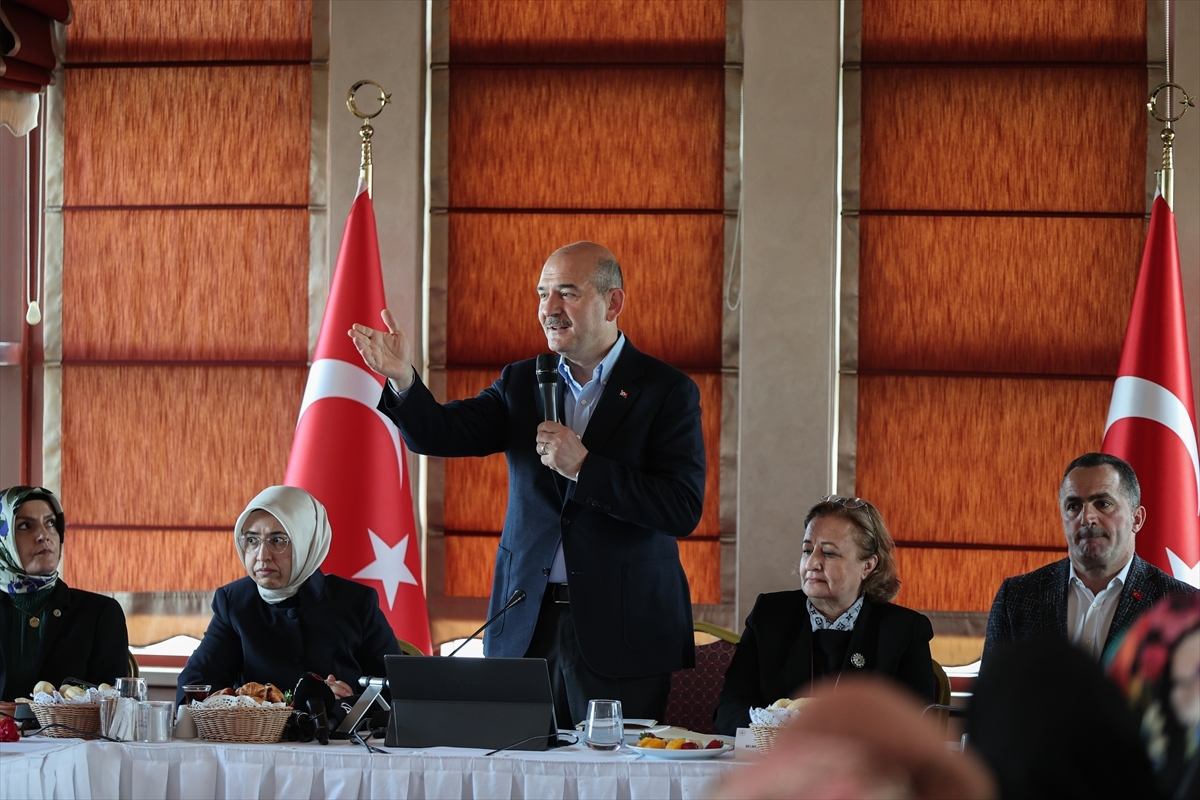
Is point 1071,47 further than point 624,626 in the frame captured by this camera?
Yes

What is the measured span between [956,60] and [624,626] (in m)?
2.68

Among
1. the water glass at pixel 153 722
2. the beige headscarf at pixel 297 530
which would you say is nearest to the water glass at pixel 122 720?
the water glass at pixel 153 722

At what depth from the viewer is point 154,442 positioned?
4906 millimetres

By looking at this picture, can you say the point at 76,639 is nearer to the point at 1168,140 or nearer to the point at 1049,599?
the point at 1049,599

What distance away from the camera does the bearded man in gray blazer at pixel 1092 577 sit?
10.6ft

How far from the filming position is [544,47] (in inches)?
189

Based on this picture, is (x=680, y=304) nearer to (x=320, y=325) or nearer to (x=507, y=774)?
(x=320, y=325)

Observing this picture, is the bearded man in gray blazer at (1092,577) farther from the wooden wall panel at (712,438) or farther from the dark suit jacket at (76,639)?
the dark suit jacket at (76,639)

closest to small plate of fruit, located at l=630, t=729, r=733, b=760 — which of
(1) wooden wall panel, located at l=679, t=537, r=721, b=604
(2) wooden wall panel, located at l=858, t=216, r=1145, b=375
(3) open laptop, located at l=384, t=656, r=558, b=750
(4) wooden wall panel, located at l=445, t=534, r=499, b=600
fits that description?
(3) open laptop, located at l=384, t=656, r=558, b=750

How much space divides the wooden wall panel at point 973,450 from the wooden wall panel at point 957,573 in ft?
0.17

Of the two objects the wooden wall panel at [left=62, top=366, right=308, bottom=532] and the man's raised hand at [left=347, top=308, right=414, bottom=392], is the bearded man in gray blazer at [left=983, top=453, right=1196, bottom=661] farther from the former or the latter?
the wooden wall panel at [left=62, top=366, right=308, bottom=532]

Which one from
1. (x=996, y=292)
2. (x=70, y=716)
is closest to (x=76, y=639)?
(x=70, y=716)

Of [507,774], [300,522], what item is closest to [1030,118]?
[300,522]

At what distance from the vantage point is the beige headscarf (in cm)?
348
